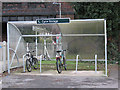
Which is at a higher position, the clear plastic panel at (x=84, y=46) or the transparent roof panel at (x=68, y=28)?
the transparent roof panel at (x=68, y=28)

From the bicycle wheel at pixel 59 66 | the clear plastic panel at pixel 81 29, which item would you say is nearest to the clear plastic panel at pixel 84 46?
the clear plastic panel at pixel 81 29

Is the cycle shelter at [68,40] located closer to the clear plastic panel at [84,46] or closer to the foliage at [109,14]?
the clear plastic panel at [84,46]

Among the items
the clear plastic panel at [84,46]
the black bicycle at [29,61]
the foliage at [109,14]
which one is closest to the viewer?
the black bicycle at [29,61]

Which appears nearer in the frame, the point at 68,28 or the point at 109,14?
the point at 68,28

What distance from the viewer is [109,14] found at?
13.9 m

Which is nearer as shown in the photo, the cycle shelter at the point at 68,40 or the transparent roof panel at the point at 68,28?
the cycle shelter at the point at 68,40

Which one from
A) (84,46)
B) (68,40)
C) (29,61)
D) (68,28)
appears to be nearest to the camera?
(29,61)

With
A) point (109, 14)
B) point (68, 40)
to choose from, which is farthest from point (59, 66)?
point (109, 14)

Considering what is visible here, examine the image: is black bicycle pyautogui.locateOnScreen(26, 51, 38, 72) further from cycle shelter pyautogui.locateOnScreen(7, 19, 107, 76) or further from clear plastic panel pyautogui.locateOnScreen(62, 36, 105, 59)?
clear plastic panel pyautogui.locateOnScreen(62, 36, 105, 59)

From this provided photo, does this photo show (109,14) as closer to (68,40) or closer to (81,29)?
(81,29)

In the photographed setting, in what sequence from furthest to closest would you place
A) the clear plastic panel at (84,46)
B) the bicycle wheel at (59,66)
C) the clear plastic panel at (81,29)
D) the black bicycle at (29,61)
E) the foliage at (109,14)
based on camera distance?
the foliage at (109,14) < the clear plastic panel at (84,46) < the clear plastic panel at (81,29) < the black bicycle at (29,61) < the bicycle wheel at (59,66)

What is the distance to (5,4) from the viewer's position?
62.0 ft

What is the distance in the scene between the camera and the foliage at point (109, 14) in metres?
13.8

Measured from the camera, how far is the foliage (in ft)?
45.1
